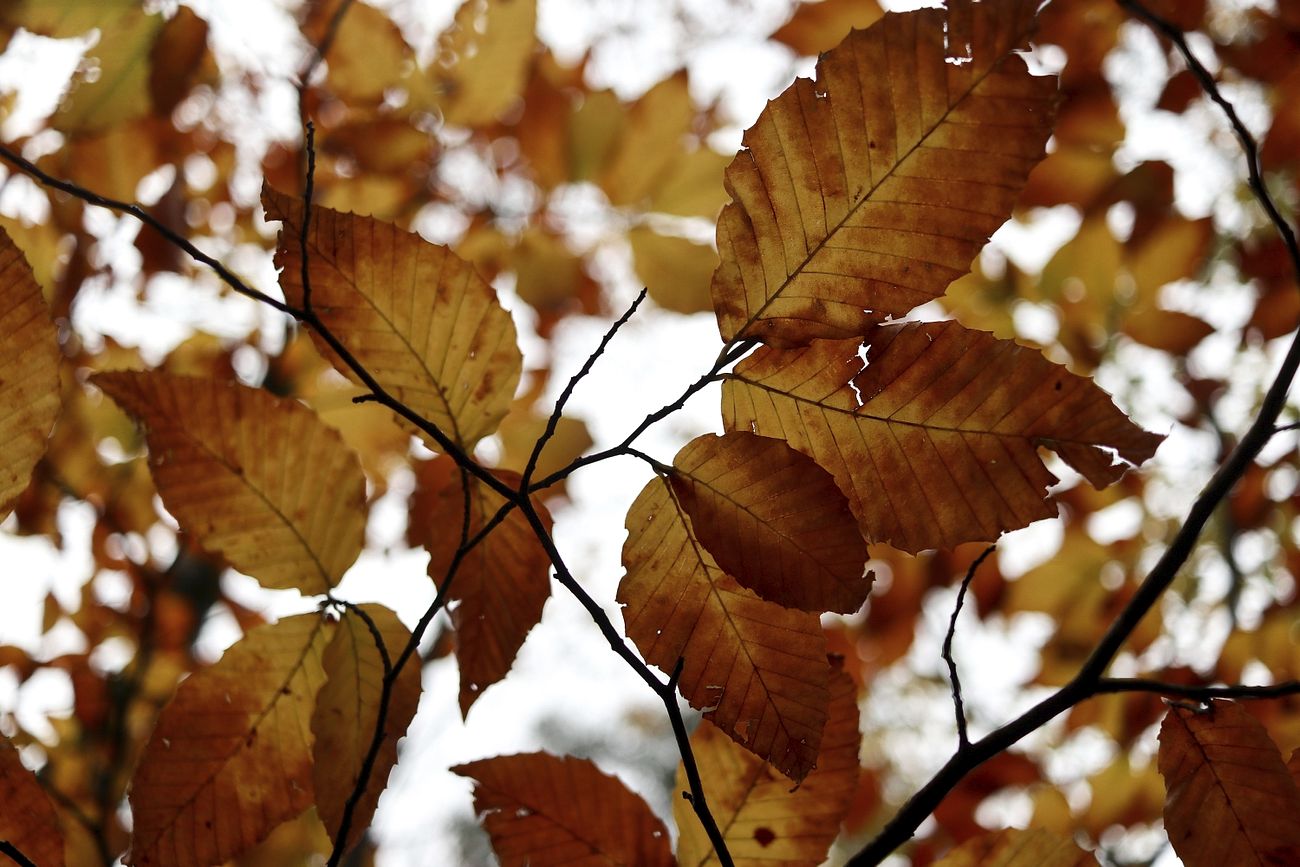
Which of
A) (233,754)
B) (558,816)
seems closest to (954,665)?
(558,816)

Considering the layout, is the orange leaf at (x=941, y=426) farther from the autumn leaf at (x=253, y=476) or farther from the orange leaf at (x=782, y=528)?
the autumn leaf at (x=253, y=476)

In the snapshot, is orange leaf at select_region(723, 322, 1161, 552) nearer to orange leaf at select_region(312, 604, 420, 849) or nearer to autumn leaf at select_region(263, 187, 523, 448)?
autumn leaf at select_region(263, 187, 523, 448)

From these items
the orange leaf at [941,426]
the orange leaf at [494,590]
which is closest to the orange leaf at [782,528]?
the orange leaf at [941,426]

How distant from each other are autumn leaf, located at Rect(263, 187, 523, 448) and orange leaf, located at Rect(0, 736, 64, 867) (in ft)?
0.78

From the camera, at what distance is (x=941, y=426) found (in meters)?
0.35

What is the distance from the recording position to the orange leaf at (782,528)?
0.34 meters

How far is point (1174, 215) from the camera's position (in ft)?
3.57

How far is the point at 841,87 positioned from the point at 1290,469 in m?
1.42

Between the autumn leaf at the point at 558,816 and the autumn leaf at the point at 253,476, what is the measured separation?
5.8 inches

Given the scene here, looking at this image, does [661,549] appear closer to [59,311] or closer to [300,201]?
[300,201]

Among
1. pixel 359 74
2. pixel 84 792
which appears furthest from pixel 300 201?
pixel 84 792

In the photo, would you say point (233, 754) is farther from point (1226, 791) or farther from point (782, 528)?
point (1226, 791)

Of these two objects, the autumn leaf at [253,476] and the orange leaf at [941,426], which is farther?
the autumn leaf at [253,476]

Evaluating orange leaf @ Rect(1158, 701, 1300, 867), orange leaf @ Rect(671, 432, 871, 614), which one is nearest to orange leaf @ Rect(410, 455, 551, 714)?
orange leaf @ Rect(671, 432, 871, 614)
